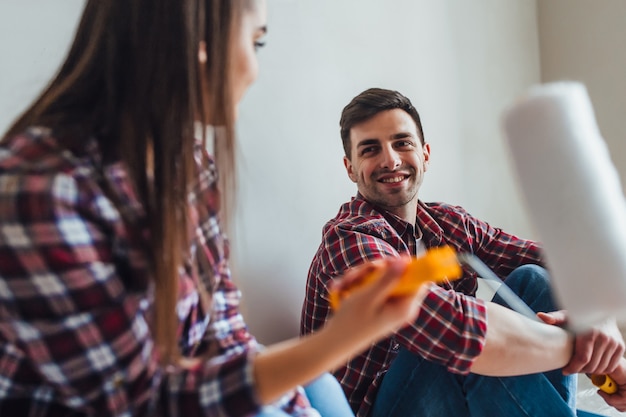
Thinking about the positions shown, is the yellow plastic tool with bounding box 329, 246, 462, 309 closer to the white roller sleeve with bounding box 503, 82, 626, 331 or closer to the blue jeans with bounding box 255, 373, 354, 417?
the white roller sleeve with bounding box 503, 82, 626, 331

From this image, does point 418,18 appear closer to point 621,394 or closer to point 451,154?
point 451,154

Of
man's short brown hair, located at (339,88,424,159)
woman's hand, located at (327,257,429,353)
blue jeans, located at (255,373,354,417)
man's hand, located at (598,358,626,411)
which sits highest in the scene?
man's short brown hair, located at (339,88,424,159)

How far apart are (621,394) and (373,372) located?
16.2 inches

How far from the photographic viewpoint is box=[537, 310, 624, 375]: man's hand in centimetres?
90

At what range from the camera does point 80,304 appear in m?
0.49

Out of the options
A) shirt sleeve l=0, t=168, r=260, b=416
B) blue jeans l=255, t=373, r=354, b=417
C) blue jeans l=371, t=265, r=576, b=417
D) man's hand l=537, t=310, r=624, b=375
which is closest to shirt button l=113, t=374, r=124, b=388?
→ shirt sleeve l=0, t=168, r=260, b=416

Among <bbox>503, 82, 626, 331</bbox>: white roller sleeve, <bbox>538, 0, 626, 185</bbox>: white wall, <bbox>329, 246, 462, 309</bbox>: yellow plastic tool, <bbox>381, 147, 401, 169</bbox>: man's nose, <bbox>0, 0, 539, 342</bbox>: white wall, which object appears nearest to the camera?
<bbox>329, 246, 462, 309</bbox>: yellow plastic tool

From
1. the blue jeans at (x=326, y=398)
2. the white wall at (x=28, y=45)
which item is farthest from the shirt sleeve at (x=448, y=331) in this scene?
the white wall at (x=28, y=45)

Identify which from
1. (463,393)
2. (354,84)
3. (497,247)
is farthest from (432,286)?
(354,84)

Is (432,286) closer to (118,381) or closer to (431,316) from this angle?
(431,316)

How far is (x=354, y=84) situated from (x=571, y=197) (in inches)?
34.3

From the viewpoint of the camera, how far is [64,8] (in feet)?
3.10

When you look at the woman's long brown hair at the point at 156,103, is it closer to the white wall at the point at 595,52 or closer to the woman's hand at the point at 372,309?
the woman's hand at the point at 372,309

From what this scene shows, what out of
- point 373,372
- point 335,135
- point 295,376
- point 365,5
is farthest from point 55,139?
point 365,5
